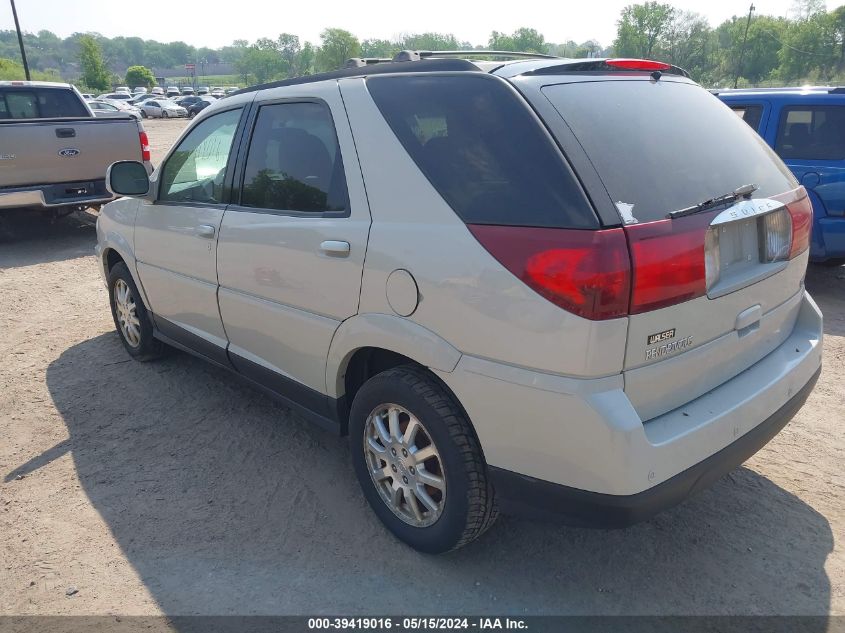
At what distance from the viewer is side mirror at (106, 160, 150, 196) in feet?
13.8

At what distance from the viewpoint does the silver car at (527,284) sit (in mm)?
2086

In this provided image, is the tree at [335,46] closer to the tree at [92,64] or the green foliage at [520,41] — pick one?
the green foliage at [520,41]

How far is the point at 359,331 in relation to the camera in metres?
2.70

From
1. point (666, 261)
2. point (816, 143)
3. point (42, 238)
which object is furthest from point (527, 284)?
point (42, 238)

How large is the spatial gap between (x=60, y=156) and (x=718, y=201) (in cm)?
824

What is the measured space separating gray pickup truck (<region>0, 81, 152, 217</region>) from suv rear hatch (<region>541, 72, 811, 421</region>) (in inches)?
262

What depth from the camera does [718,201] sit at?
91.0 inches

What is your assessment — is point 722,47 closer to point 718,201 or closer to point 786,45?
point 786,45

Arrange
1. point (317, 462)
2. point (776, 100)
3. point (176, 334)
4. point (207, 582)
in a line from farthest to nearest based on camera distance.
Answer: point (776, 100), point (176, 334), point (317, 462), point (207, 582)

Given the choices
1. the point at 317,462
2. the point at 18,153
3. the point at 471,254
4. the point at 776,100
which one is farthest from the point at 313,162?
the point at 18,153

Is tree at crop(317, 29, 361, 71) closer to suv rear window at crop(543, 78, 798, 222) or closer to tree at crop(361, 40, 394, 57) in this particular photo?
tree at crop(361, 40, 394, 57)

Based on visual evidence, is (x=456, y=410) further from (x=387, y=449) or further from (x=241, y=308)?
(x=241, y=308)

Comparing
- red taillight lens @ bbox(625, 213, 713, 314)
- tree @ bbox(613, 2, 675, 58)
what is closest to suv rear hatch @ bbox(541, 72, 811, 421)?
red taillight lens @ bbox(625, 213, 713, 314)

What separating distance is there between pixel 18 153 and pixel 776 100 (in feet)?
27.7
